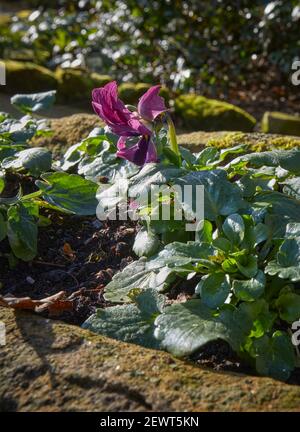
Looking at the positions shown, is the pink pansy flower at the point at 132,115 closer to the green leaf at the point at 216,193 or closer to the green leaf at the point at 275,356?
the green leaf at the point at 216,193

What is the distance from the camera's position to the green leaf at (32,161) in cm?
240

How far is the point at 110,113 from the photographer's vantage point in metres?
2.07

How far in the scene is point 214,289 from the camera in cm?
187

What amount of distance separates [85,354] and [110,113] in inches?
27.2

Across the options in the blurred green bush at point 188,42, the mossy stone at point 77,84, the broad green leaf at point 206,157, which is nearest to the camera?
the broad green leaf at point 206,157

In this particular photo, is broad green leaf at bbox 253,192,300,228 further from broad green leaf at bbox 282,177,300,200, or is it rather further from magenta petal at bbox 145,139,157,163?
magenta petal at bbox 145,139,157,163

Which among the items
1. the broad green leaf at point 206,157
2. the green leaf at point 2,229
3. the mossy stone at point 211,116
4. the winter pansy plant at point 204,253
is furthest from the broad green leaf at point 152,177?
the mossy stone at point 211,116

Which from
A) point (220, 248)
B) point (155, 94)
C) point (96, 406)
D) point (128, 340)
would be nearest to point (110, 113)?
point (155, 94)

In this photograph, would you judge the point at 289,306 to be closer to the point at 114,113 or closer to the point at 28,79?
the point at 114,113

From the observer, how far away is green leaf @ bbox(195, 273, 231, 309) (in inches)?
72.2

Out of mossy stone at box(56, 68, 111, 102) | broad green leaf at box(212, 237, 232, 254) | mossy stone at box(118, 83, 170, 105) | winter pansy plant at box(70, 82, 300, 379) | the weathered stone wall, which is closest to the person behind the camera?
the weathered stone wall

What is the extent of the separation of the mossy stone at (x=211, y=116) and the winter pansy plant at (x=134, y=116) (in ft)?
6.06

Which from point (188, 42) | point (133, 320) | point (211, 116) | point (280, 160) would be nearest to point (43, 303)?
point (133, 320)

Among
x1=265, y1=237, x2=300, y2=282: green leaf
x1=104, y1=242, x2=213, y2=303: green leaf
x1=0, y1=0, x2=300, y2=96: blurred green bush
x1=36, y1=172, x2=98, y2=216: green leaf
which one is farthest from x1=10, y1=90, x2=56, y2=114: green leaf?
x1=0, y1=0, x2=300, y2=96: blurred green bush
